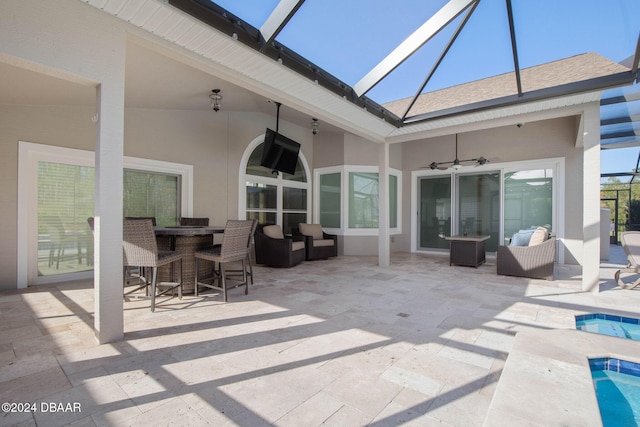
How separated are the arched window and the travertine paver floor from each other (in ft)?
10.1

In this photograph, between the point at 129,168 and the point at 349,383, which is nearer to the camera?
the point at 349,383

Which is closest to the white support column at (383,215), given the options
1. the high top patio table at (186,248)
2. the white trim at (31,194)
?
the high top patio table at (186,248)

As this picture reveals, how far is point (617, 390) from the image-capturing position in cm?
207

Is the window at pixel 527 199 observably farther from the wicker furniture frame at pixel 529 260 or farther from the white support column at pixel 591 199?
the white support column at pixel 591 199

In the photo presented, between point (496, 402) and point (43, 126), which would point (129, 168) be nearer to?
point (43, 126)

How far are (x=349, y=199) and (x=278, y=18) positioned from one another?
564cm

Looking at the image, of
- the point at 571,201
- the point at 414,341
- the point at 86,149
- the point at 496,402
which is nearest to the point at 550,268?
the point at 571,201

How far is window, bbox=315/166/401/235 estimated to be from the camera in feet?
27.0

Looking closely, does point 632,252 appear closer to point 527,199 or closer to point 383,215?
point 527,199

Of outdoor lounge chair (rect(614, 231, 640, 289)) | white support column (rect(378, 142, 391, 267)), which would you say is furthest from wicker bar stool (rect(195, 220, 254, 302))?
outdoor lounge chair (rect(614, 231, 640, 289))

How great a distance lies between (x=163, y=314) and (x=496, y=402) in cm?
316

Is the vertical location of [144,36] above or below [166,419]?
above

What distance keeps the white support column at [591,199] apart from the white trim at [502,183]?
8.88 feet

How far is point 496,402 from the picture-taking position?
1.54 metres
